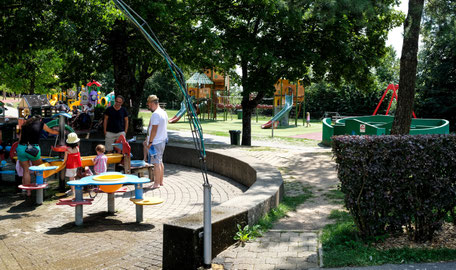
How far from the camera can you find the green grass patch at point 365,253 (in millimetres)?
4242

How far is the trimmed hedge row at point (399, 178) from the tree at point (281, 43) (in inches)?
432

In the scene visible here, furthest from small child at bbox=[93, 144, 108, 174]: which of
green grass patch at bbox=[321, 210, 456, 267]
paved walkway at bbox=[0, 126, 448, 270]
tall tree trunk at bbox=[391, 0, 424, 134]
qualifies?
tall tree trunk at bbox=[391, 0, 424, 134]

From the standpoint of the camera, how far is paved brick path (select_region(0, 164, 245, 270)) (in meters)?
4.75

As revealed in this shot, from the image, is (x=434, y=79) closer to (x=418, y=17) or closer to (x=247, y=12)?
(x=247, y=12)

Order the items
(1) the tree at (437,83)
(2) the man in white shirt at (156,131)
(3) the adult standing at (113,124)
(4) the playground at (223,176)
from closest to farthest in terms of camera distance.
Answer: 1. (4) the playground at (223,176)
2. (2) the man in white shirt at (156,131)
3. (3) the adult standing at (113,124)
4. (1) the tree at (437,83)

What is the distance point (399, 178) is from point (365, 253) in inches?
36.1

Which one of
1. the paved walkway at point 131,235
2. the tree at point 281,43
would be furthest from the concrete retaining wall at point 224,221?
the tree at point 281,43

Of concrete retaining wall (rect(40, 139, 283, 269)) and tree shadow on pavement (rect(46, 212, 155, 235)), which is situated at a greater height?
concrete retaining wall (rect(40, 139, 283, 269))

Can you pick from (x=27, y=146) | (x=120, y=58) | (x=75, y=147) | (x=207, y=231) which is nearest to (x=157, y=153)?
(x=75, y=147)

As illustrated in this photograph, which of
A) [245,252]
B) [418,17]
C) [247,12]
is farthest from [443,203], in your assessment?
[247,12]

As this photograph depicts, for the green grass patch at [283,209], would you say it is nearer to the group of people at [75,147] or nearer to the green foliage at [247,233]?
the green foliage at [247,233]

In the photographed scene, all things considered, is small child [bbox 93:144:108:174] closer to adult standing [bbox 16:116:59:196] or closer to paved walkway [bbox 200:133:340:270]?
adult standing [bbox 16:116:59:196]

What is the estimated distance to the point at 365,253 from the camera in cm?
440

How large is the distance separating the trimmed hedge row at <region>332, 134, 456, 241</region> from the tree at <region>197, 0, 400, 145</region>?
10972 mm
